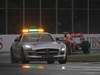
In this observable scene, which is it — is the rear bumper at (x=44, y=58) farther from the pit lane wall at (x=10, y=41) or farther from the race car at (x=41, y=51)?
the pit lane wall at (x=10, y=41)

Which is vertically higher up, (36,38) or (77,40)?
(36,38)

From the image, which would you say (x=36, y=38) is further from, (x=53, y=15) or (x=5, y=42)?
(x=53, y=15)

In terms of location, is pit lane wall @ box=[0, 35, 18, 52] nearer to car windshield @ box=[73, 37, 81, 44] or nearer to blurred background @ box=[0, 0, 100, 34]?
blurred background @ box=[0, 0, 100, 34]

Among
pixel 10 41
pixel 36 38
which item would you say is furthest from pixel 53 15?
pixel 36 38

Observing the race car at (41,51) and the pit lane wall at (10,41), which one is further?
the pit lane wall at (10,41)

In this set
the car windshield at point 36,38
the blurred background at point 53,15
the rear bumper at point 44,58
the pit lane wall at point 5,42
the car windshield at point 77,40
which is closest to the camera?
the rear bumper at point 44,58

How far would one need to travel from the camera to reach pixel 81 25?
43250 millimetres

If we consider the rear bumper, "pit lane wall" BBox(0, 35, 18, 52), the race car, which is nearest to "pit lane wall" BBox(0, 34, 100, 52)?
"pit lane wall" BBox(0, 35, 18, 52)

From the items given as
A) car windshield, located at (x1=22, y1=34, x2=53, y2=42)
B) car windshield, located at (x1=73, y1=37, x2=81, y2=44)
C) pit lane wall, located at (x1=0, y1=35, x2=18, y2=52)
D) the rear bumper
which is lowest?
pit lane wall, located at (x1=0, y1=35, x2=18, y2=52)

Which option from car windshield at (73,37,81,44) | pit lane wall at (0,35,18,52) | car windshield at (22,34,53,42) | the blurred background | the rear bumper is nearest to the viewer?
the rear bumper

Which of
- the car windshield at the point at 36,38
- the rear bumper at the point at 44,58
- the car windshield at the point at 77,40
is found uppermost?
the car windshield at the point at 36,38

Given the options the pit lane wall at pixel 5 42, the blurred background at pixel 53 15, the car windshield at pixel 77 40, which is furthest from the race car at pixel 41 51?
the blurred background at pixel 53 15

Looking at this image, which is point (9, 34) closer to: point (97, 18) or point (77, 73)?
point (97, 18)

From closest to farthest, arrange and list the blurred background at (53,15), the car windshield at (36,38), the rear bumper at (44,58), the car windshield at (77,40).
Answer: the rear bumper at (44,58) → the car windshield at (36,38) → the car windshield at (77,40) → the blurred background at (53,15)
